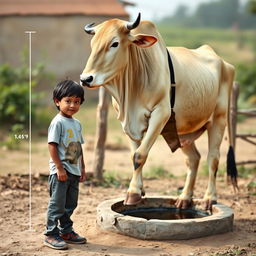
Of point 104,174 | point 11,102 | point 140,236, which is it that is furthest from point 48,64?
point 140,236

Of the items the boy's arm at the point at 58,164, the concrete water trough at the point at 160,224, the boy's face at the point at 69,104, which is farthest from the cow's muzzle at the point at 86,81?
the concrete water trough at the point at 160,224

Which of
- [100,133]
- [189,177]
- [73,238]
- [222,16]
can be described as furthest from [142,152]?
[222,16]

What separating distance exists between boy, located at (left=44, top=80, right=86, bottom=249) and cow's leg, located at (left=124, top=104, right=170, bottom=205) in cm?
53

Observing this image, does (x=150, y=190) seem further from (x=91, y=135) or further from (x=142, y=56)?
(x=91, y=135)

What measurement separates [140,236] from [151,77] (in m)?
1.46

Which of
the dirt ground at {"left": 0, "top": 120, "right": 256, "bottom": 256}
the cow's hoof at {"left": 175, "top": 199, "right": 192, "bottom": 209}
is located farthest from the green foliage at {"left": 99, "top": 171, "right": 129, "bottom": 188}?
the cow's hoof at {"left": 175, "top": 199, "right": 192, "bottom": 209}

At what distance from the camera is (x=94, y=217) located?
6.17 metres

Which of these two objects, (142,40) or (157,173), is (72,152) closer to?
(142,40)

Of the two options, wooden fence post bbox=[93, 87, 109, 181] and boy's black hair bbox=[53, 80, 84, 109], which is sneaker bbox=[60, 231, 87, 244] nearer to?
boy's black hair bbox=[53, 80, 84, 109]

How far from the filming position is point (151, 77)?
543cm

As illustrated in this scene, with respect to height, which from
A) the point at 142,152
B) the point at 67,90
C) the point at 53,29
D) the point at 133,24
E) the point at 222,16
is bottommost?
the point at 142,152

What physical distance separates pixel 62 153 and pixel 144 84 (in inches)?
41.8

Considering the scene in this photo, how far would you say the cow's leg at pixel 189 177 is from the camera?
20.1 ft

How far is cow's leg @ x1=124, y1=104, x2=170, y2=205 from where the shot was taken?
5.23 meters
